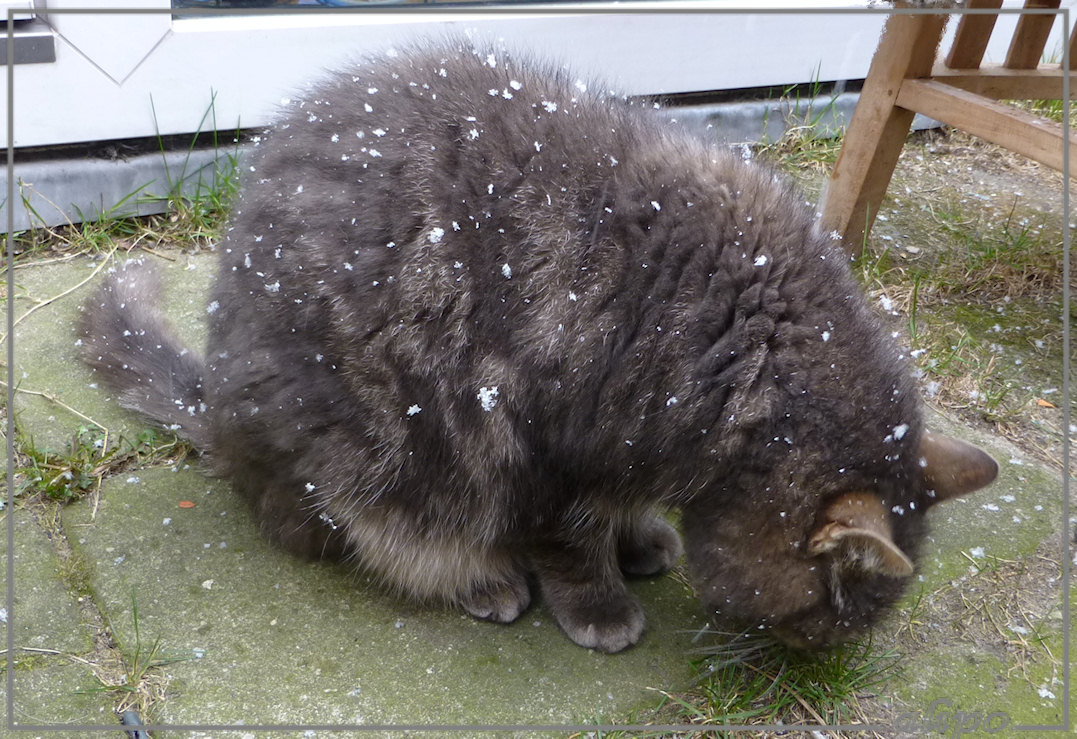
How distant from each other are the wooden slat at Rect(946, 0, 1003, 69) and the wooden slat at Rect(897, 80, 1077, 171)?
19 cm

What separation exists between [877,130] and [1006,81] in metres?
0.48

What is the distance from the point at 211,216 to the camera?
2932mm

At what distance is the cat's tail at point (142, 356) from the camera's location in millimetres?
2154

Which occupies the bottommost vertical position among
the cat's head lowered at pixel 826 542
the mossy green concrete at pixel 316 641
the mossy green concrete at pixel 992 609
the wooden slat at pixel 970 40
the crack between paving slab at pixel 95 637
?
the crack between paving slab at pixel 95 637

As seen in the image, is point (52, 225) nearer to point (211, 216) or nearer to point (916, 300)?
point (211, 216)

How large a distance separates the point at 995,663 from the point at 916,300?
124 cm

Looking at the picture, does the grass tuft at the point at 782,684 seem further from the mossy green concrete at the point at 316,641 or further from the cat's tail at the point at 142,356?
the cat's tail at the point at 142,356

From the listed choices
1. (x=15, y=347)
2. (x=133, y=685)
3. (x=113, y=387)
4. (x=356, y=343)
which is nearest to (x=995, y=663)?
(x=356, y=343)

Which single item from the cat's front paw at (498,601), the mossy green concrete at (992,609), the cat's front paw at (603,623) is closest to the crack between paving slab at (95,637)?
the cat's front paw at (498,601)

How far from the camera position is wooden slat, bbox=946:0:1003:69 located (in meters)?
2.73

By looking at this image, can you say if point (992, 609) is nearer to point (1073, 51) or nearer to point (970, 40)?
point (970, 40)

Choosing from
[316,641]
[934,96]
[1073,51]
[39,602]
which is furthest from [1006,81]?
[39,602]

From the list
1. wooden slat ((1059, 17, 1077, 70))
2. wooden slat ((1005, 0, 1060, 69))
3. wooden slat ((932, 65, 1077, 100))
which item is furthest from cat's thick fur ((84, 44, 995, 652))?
wooden slat ((1059, 17, 1077, 70))

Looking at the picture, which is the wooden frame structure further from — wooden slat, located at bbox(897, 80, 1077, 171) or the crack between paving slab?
the crack between paving slab
